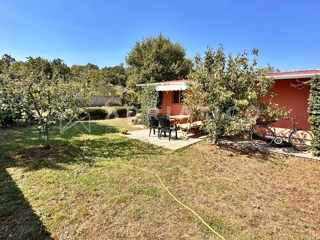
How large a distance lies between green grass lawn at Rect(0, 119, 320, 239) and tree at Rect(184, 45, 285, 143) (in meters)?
2.24

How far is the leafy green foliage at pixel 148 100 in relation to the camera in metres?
20.1

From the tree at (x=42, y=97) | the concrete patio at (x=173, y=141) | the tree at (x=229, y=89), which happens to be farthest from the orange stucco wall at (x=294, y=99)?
the tree at (x=42, y=97)

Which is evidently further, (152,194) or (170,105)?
(170,105)

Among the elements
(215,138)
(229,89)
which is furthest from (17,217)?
(229,89)

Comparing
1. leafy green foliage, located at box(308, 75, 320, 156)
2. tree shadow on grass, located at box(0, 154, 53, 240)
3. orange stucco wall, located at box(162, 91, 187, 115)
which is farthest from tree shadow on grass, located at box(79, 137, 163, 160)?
orange stucco wall, located at box(162, 91, 187, 115)

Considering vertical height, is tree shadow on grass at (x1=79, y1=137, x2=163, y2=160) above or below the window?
below

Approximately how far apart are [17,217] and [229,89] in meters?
11.9

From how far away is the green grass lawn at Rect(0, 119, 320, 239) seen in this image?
197 inches

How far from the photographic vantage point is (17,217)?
5328mm

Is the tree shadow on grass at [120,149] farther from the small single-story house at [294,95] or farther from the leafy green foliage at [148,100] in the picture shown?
the leafy green foliage at [148,100]

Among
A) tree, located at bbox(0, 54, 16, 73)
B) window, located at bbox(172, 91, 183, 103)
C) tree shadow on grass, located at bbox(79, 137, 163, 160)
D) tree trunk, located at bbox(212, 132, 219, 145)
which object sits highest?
tree, located at bbox(0, 54, 16, 73)

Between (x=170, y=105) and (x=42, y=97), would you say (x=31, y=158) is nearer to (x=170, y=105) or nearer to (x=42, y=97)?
(x=42, y=97)

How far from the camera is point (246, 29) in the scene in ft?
99.9

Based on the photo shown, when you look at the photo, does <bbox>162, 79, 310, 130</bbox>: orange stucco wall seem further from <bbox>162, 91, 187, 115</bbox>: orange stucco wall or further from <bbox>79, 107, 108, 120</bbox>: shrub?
<bbox>79, 107, 108, 120</bbox>: shrub
